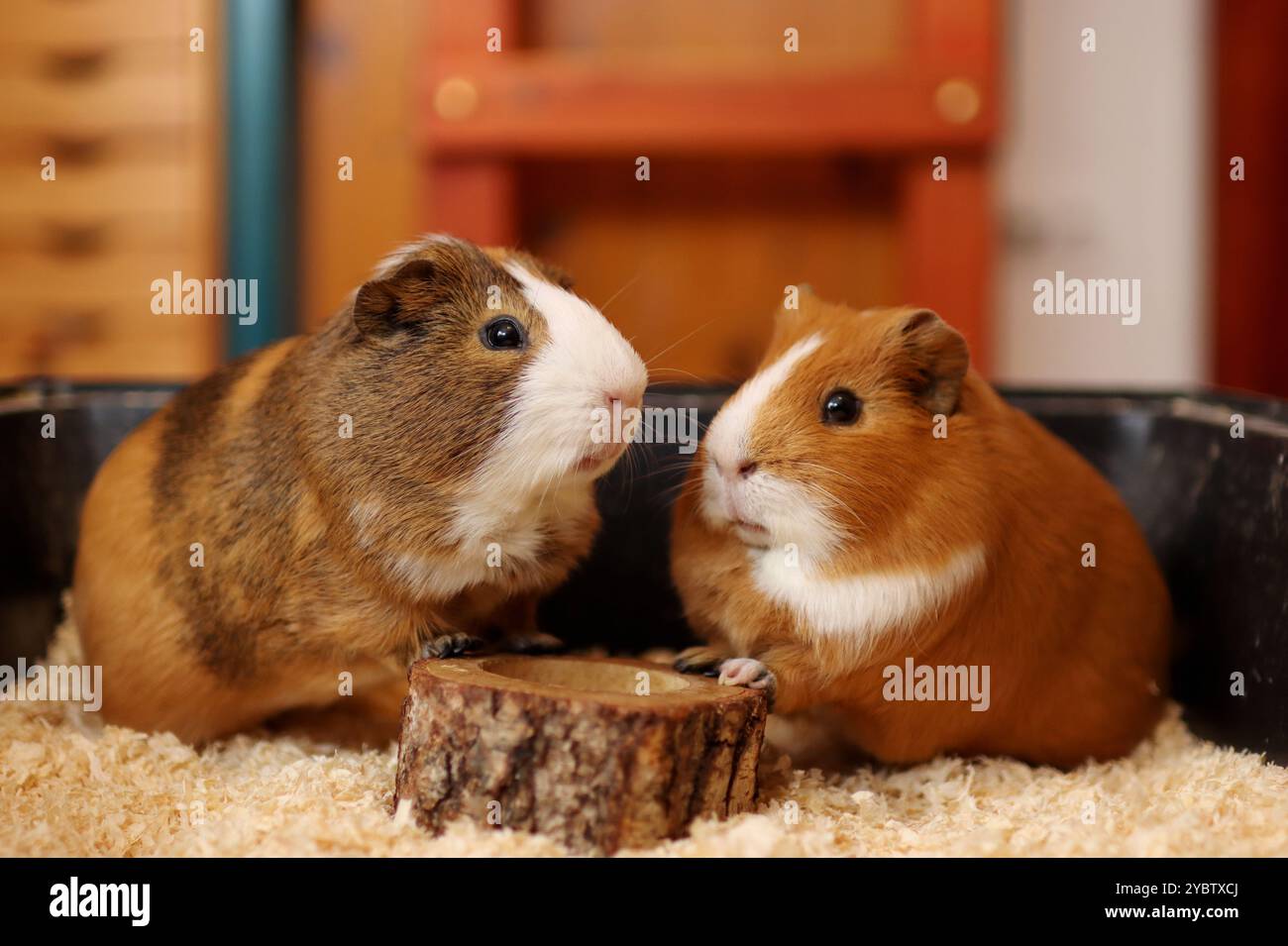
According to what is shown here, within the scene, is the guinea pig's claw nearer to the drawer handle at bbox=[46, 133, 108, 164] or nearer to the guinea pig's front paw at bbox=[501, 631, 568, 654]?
the guinea pig's front paw at bbox=[501, 631, 568, 654]

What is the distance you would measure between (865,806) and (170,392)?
2.18 meters

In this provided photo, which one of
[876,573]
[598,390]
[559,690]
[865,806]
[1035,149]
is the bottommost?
[865,806]

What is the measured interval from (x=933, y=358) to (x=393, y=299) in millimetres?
971

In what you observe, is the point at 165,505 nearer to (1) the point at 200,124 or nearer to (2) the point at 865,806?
(2) the point at 865,806

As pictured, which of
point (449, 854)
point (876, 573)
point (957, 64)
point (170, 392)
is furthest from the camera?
point (957, 64)

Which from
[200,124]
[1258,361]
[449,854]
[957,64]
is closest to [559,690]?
[449,854]

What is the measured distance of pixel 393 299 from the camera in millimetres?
2199

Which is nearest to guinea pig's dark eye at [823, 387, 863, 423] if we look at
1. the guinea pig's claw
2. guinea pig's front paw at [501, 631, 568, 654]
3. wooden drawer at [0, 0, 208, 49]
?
the guinea pig's claw

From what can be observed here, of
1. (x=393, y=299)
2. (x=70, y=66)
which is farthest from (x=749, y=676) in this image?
(x=70, y=66)

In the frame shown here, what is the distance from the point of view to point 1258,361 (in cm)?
495

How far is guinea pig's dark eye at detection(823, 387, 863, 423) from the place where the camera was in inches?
87.3

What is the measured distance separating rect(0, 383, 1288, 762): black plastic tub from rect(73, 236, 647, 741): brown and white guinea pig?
22.0 inches

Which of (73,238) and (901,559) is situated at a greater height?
(73,238)

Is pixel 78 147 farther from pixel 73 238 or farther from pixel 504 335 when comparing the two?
pixel 504 335
